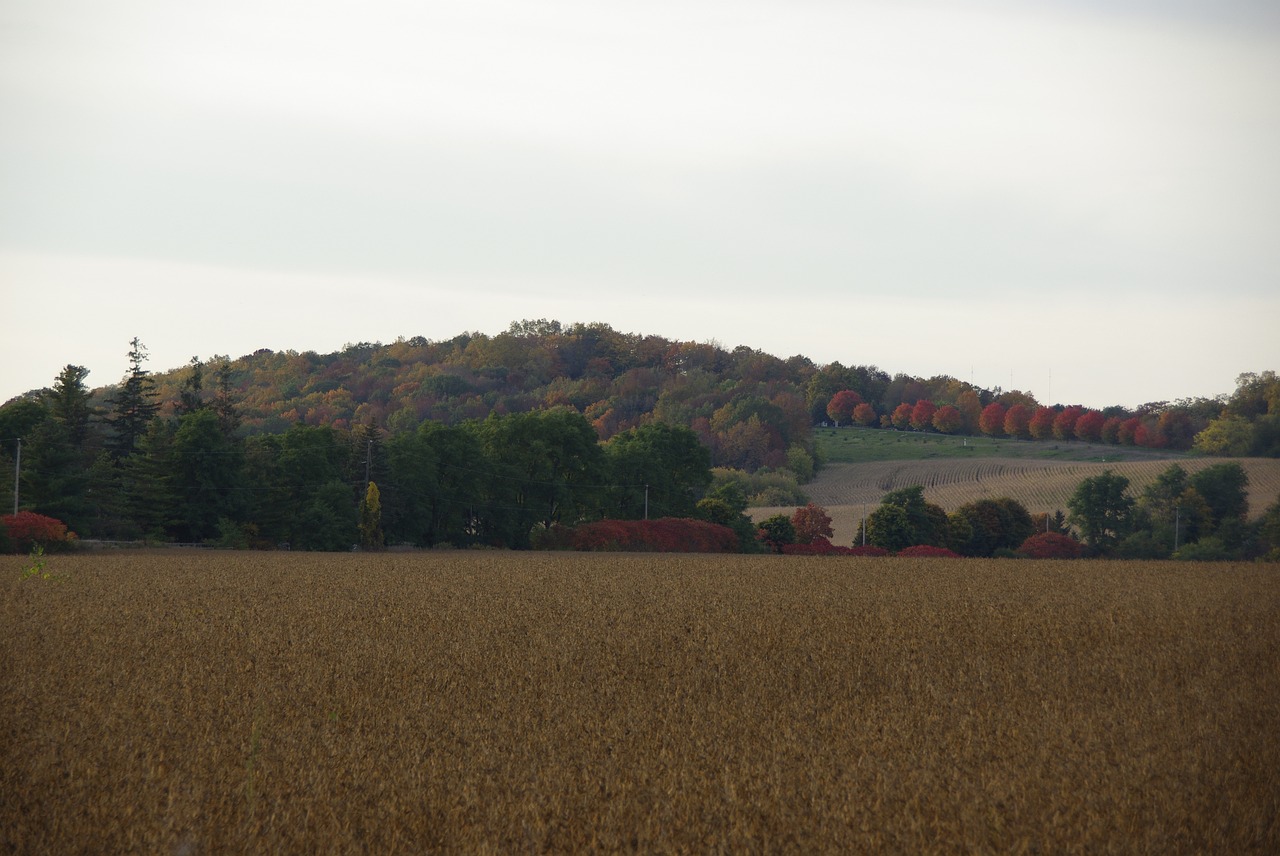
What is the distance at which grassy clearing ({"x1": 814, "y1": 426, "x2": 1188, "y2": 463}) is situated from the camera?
141m

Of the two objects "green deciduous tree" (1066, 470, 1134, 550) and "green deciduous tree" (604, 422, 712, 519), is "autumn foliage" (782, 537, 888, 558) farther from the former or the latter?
"green deciduous tree" (1066, 470, 1134, 550)

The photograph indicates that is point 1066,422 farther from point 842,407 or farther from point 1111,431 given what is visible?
point 842,407

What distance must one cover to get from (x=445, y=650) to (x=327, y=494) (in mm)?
46950

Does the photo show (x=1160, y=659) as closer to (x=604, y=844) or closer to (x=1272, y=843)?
(x=1272, y=843)

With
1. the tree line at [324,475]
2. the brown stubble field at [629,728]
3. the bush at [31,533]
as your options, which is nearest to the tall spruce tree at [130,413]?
the tree line at [324,475]

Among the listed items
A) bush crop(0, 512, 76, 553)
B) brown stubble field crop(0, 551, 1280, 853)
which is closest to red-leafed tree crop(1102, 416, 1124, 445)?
brown stubble field crop(0, 551, 1280, 853)

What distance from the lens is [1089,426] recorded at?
15662cm

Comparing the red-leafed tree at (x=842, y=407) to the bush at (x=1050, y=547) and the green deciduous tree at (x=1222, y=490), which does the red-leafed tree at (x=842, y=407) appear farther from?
the bush at (x=1050, y=547)

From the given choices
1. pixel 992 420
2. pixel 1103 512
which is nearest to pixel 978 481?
pixel 1103 512

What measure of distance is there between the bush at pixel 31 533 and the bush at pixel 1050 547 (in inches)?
2580

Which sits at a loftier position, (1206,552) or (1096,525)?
(1096,525)

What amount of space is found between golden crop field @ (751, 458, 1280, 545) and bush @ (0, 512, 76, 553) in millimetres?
65889

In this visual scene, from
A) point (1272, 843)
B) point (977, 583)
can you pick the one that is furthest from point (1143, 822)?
point (977, 583)

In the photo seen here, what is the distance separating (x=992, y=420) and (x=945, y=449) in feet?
65.8
